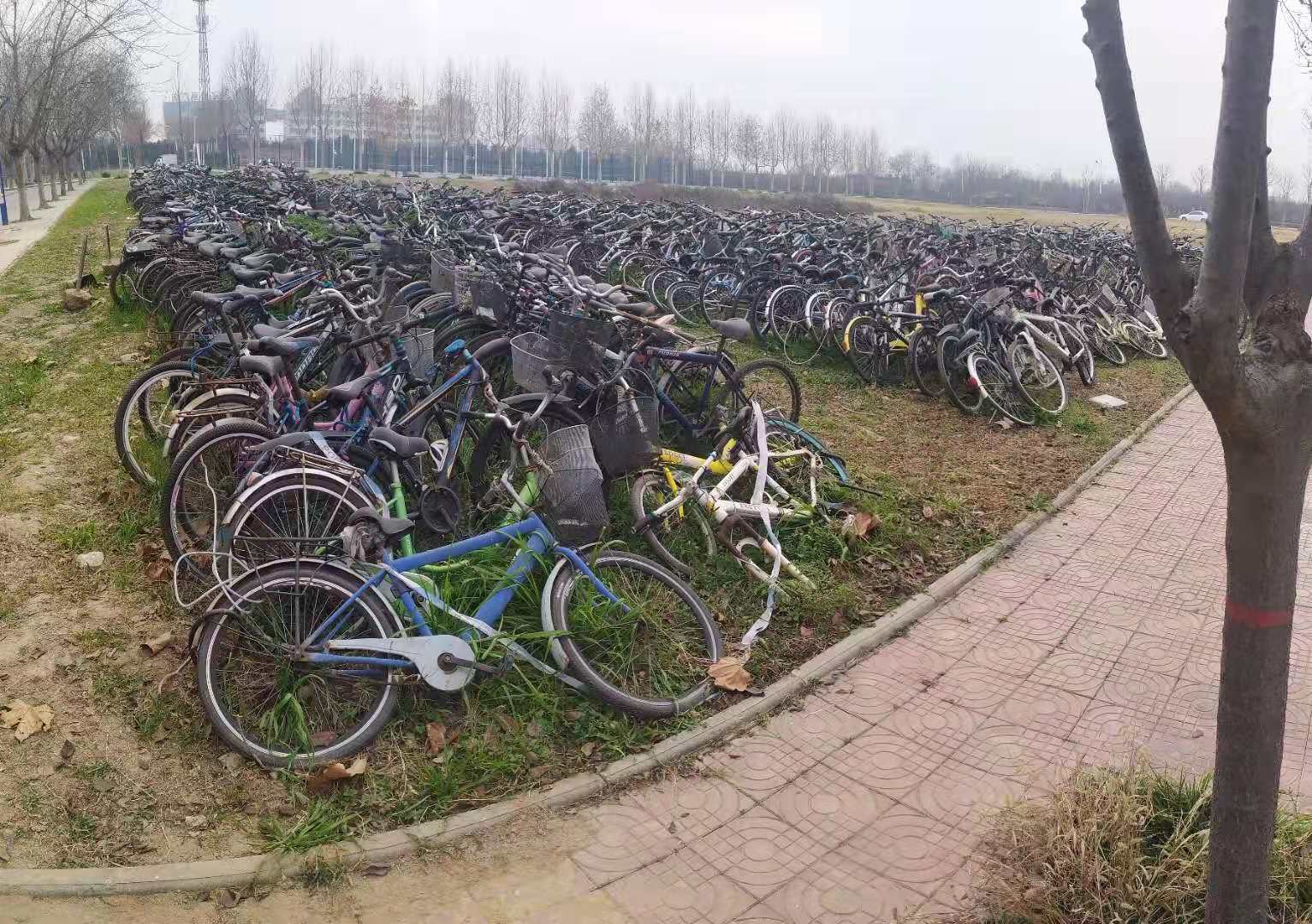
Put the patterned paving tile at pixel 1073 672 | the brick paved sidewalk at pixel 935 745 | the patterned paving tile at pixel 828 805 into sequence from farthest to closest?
1. the patterned paving tile at pixel 1073 672
2. the patterned paving tile at pixel 828 805
3. the brick paved sidewalk at pixel 935 745

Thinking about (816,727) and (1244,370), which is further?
(816,727)

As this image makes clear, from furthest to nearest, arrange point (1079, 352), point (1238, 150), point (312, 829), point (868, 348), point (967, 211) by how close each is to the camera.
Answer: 1. point (967, 211)
2. point (1079, 352)
3. point (868, 348)
4. point (312, 829)
5. point (1238, 150)

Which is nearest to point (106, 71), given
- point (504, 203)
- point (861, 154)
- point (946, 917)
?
point (504, 203)

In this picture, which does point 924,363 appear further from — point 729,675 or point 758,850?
point 758,850

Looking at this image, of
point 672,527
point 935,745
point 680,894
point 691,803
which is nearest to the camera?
point 680,894

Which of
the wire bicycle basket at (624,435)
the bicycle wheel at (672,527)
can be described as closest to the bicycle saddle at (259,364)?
the wire bicycle basket at (624,435)

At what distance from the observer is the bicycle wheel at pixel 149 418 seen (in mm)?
5215

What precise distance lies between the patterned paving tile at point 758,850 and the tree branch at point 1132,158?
2.00m

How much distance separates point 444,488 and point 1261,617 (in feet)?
9.90

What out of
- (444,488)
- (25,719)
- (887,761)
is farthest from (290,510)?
(887,761)

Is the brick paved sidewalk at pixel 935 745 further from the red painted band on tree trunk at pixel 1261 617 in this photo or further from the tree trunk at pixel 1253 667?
the red painted band on tree trunk at pixel 1261 617

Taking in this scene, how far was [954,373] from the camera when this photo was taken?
29.1 ft

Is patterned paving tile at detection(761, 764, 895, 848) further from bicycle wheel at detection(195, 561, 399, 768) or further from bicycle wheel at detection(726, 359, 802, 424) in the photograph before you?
bicycle wheel at detection(726, 359, 802, 424)

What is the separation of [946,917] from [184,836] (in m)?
2.32
